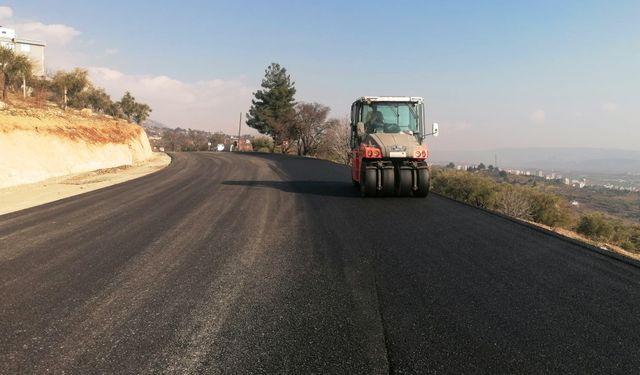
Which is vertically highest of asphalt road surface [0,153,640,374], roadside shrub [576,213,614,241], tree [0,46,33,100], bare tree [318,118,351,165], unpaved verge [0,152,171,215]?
tree [0,46,33,100]

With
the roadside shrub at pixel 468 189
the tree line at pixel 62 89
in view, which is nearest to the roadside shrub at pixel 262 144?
the tree line at pixel 62 89

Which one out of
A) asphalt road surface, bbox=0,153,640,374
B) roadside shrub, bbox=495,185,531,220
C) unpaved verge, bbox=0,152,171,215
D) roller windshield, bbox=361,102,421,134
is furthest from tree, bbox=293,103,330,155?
asphalt road surface, bbox=0,153,640,374

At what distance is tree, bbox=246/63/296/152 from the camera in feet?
193

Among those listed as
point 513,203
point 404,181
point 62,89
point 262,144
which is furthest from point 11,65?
point 262,144

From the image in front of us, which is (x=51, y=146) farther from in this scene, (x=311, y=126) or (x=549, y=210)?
(x=311, y=126)

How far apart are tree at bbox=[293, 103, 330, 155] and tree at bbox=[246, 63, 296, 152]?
13.2 feet

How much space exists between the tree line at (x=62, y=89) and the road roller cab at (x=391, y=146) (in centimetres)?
2395

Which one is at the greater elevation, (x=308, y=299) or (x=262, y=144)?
(x=262, y=144)

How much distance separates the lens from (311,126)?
52938 millimetres

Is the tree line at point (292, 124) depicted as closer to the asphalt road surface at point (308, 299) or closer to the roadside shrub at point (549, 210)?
the roadside shrub at point (549, 210)

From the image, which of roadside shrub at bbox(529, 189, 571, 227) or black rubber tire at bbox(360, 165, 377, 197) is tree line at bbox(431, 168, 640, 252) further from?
black rubber tire at bbox(360, 165, 377, 197)

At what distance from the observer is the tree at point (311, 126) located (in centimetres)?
5284

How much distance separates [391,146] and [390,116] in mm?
1661

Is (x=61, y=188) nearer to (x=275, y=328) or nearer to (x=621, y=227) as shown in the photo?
(x=275, y=328)
